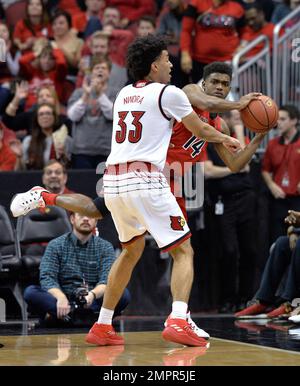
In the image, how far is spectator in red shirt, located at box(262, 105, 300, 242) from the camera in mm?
12062

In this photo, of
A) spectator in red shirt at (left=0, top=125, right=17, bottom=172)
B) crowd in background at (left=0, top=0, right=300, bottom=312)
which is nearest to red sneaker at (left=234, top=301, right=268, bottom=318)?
crowd in background at (left=0, top=0, right=300, bottom=312)

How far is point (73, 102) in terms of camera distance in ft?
41.8

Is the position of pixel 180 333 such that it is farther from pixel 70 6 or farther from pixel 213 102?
pixel 70 6

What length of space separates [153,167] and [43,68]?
6600 millimetres

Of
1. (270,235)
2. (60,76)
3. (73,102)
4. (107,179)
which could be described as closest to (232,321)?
(270,235)

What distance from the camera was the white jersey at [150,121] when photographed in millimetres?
7176

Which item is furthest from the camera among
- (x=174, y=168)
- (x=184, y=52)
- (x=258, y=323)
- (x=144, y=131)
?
(x=184, y=52)

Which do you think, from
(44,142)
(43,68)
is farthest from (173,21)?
(44,142)

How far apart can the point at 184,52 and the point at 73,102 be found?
195 cm

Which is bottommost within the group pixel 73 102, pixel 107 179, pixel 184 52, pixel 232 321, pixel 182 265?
pixel 232 321

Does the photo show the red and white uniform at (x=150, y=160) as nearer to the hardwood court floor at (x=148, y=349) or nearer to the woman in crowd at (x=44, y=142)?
the hardwood court floor at (x=148, y=349)

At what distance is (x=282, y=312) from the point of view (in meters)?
10.1

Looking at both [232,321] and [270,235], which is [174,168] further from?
[270,235]
